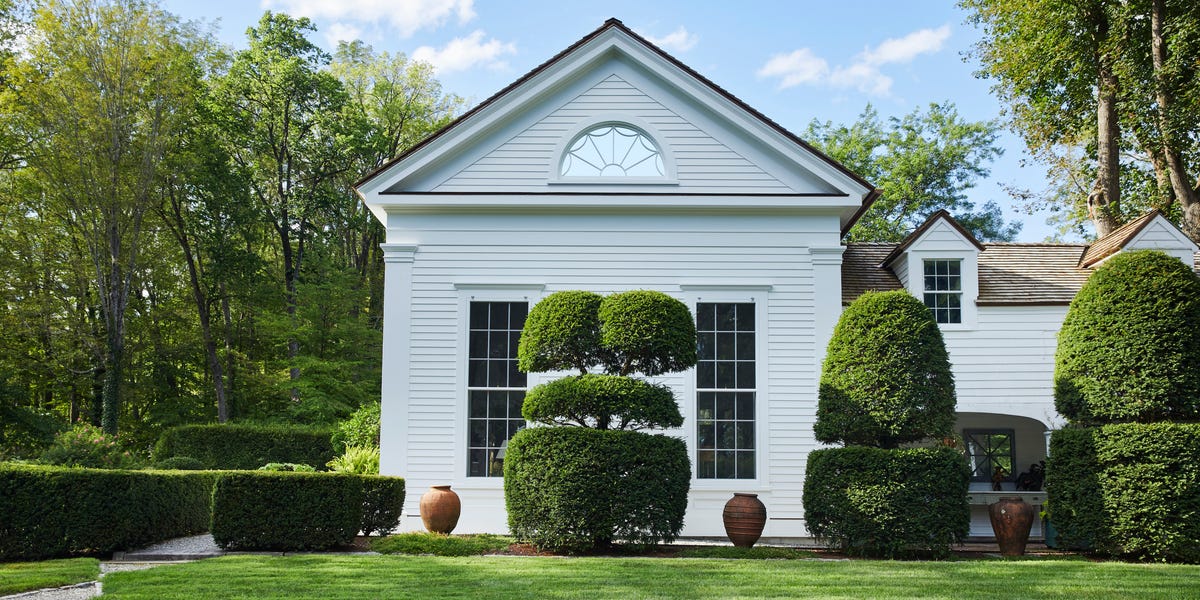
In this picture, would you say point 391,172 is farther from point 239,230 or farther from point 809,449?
point 239,230

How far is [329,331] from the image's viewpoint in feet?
85.1

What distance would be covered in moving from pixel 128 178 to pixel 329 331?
674 centimetres

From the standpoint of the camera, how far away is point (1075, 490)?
446 inches

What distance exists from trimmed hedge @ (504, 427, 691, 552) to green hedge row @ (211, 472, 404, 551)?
2.26 m

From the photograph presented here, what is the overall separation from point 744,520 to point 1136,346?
534 centimetres

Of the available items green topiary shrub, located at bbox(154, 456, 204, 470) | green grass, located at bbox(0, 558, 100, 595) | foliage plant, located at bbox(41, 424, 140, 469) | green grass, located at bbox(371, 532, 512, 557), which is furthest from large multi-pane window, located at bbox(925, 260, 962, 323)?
green topiary shrub, located at bbox(154, 456, 204, 470)

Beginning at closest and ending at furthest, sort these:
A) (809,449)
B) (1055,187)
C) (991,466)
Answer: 1. (809,449)
2. (991,466)
3. (1055,187)

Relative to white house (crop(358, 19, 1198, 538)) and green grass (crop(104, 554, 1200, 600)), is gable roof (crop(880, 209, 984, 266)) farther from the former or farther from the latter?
green grass (crop(104, 554, 1200, 600))

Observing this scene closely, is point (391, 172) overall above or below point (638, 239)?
above

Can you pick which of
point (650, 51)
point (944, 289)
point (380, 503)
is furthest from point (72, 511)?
point (944, 289)

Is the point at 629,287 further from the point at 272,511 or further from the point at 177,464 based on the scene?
the point at 177,464

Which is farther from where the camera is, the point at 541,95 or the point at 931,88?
the point at 931,88

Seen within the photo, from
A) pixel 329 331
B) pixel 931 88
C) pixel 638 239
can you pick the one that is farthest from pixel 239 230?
pixel 931 88

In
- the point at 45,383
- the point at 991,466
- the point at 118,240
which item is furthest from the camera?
the point at 45,383
